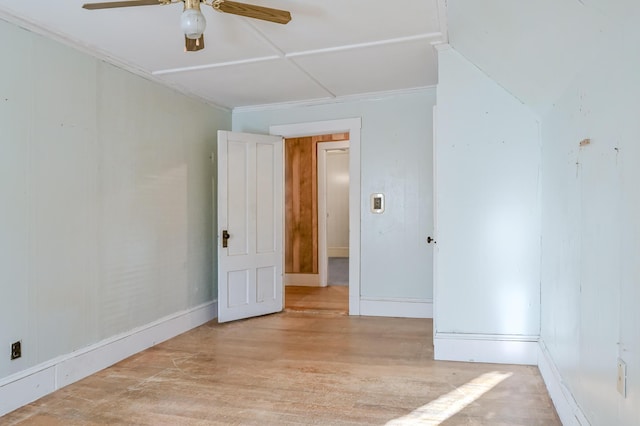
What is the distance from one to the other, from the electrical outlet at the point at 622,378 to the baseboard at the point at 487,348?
→ 1.77 m

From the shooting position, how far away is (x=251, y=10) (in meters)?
2.26

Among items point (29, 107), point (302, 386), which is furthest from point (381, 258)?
point (29, 107)

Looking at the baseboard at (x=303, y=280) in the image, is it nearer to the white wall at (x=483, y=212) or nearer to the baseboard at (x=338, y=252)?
the white wall at (x=483, y=212)

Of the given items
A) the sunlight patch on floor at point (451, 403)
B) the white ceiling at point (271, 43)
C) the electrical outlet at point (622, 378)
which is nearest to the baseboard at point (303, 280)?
the white ceiling at point (271, 43)

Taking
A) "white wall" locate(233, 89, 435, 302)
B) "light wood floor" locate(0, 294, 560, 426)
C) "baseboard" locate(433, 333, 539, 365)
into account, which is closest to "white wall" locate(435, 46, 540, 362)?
"baseboard" locate(433, 333, 539, 365)

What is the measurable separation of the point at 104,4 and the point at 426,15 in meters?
1.83

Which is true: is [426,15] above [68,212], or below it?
above

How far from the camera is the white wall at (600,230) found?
59.7 inches

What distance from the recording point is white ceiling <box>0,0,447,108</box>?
268 cm

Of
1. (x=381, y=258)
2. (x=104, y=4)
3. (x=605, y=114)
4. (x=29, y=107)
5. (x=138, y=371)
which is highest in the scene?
(x=104, y=4)

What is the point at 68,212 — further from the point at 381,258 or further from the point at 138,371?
the point at 381,258

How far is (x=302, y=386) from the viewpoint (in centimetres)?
292

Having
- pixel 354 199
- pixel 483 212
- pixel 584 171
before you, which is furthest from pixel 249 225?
pixel 584 171

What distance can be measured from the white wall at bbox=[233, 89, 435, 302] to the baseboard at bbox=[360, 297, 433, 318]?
2.0 inches
